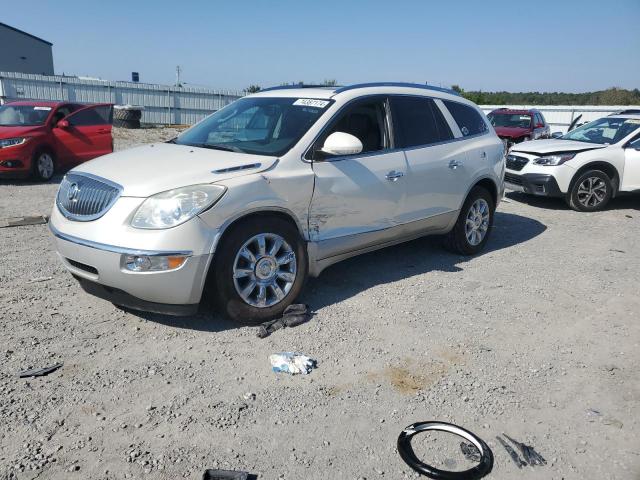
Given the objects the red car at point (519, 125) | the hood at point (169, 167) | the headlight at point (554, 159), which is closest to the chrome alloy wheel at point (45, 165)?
the hood at point (169, 167)

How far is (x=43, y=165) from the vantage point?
34.0 feet

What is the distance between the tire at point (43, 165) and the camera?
10.2m

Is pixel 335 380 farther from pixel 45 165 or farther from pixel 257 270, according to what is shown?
pixel 45 165

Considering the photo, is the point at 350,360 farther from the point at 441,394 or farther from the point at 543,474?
the point at 543,474

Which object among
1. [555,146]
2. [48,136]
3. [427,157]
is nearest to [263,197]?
[427,157]

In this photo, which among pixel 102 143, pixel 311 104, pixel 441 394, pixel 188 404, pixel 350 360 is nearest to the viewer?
pixel 188 404

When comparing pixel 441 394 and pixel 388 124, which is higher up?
pixel 388 124

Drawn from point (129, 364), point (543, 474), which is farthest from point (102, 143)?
point (543, 474)

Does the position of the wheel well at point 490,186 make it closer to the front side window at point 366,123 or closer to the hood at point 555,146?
the front side window at point 366,123

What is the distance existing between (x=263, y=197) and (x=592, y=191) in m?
7.54

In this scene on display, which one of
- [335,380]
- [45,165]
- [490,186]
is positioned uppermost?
[490,186]

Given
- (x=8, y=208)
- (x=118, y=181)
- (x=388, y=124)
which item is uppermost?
(x=388, y=124)

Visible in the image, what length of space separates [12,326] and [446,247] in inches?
176

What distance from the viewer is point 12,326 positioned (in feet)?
13.0
